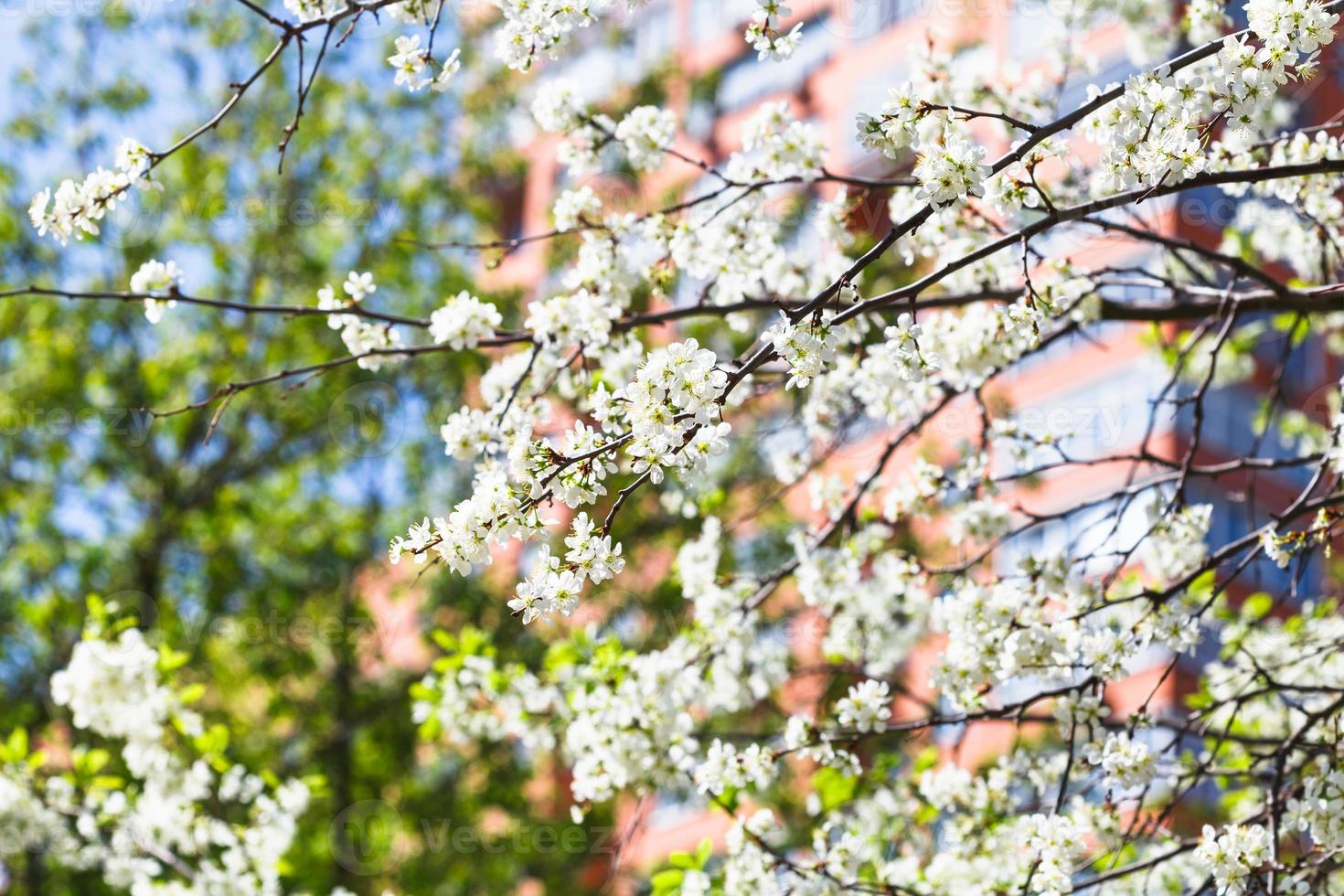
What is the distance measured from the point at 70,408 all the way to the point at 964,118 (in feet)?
37.7

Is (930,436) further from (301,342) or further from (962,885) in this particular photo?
(962,885)

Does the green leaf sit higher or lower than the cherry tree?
lower

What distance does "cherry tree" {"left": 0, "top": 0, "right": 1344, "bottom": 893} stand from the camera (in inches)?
139

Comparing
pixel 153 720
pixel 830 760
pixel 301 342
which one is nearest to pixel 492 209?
pixel 301 342

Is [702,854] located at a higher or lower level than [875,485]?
lower

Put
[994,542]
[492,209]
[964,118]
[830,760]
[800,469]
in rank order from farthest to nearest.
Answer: [492,209] → [800,469] → [994,542] → [830,760] → [964,118]

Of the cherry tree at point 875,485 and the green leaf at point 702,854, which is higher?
the cherry tree at point 875,485

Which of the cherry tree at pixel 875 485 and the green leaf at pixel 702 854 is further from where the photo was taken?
the green leaf at pixel 702 854

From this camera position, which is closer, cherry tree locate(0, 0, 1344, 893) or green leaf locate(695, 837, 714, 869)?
cherry tree locate(0, 0, 1344, 893)

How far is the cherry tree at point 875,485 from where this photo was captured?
3.54 m

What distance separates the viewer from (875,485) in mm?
6711

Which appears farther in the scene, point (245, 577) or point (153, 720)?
point (245, 577)

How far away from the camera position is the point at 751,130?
217 inches

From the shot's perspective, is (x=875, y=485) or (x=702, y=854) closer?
(x=702, y=854)
